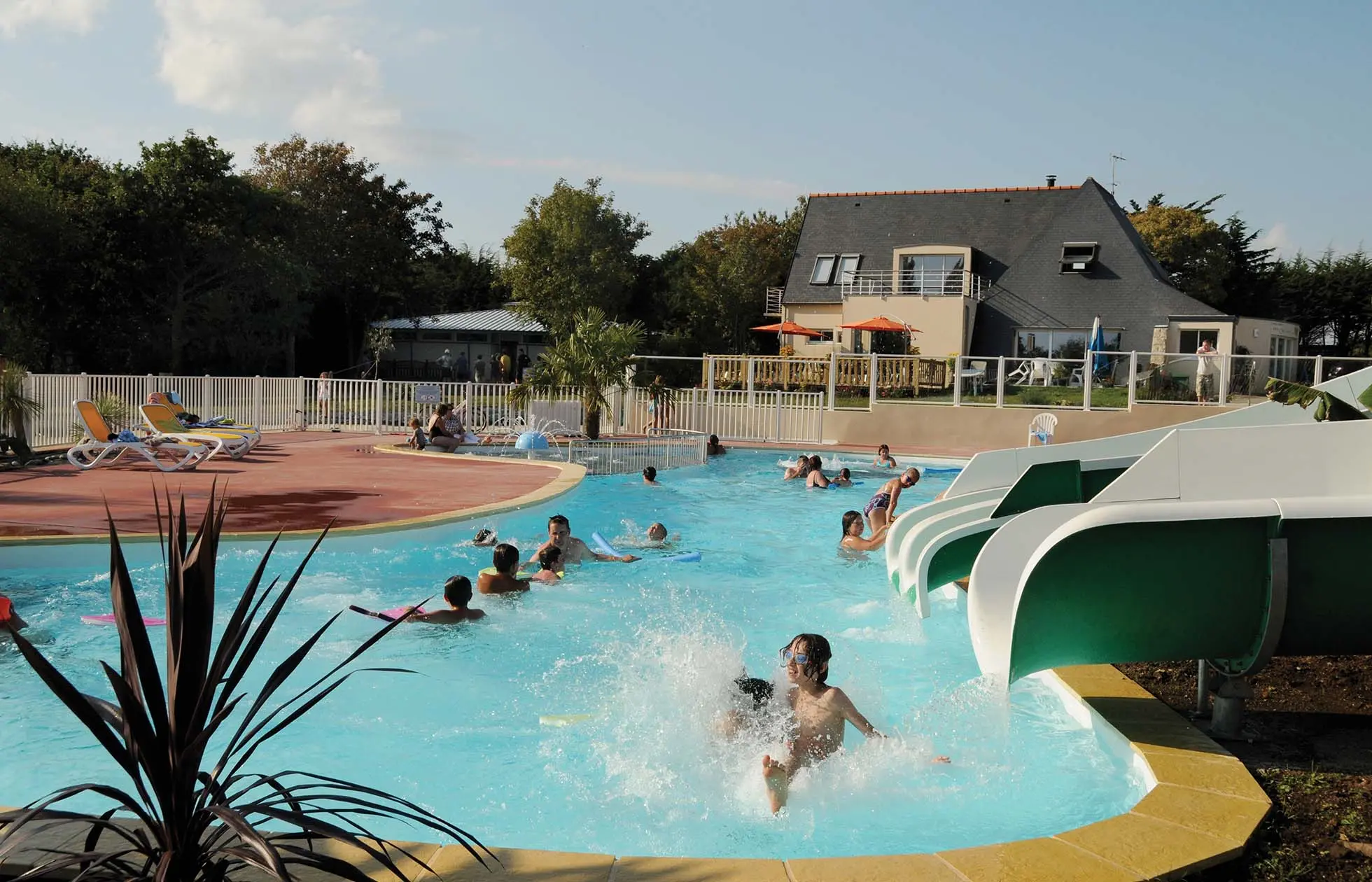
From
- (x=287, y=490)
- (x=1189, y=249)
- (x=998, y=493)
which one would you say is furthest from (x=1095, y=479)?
(x=1189, y=249)

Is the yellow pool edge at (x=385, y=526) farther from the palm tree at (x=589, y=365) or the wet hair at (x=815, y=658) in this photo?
the palm tree at (x=589, y=365)

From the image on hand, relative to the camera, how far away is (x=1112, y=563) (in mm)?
4230

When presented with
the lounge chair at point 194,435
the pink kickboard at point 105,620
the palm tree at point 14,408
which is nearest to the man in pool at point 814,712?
the pink kickboard at point 105,620

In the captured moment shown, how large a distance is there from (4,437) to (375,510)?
7439 mm

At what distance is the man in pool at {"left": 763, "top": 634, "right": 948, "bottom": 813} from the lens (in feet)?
16.7

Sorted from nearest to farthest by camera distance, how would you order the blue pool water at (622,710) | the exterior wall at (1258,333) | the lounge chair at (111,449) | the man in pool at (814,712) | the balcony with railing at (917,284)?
the blue pool water at (622,710) → the man in pool at (814,712) → the lounge chair at (111,449) → the exterior wall at (1258,333) → the balcony with railing at (917,284)

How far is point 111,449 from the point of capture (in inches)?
605

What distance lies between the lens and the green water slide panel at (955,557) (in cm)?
661

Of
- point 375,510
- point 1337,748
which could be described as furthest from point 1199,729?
point 375,510

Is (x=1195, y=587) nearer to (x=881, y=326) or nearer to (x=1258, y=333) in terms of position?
(x=881, y=326)

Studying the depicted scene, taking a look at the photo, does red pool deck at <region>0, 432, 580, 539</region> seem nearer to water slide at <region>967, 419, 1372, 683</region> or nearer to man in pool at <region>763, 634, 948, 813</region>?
man in pool at <region>763, 634, 948, 813</region>

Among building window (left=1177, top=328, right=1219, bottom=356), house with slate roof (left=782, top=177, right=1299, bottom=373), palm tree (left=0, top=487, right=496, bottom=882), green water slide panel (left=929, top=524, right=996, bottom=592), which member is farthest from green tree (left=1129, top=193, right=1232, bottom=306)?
palm tree (left=0, top=487, right=496, bottom=882)

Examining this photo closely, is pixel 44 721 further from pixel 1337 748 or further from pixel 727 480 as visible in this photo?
pixel 727 480

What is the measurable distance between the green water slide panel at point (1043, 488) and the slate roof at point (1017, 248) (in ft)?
101
